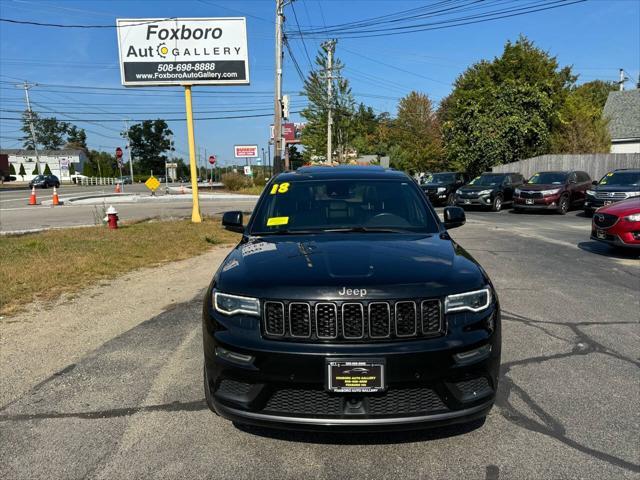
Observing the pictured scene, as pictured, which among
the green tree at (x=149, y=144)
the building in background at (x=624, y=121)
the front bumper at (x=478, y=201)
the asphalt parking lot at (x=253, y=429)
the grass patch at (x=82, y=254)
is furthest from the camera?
the green tree at (x=149, y=144)

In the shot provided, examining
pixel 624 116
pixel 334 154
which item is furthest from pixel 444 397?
pixel 334 154

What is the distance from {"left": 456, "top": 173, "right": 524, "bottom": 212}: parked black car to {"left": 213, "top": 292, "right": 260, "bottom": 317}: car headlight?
19293 millimetres

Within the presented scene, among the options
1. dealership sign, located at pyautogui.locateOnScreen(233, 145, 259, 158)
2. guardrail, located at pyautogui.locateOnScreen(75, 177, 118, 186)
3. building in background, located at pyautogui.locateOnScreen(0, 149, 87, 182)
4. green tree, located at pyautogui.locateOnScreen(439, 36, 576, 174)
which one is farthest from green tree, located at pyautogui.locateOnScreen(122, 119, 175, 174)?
green tree, located at pyautogui.locateOnScreen(439, 36, 576, 174)

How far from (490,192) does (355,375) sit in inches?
767

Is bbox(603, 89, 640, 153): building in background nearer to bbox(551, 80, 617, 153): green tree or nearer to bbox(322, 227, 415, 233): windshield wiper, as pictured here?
bbox(551, 80, 617, 153): green tree

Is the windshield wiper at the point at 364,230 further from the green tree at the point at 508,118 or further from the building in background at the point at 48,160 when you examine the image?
the building in background at the point at 48,160

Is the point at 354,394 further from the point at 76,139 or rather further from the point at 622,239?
the point at 76,139

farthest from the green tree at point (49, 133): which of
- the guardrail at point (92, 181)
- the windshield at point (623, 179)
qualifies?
the windshield at point (623, 179)

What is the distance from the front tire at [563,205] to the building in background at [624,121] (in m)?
23.4

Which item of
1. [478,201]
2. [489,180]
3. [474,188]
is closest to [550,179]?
[489,180]

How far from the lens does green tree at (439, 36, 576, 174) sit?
3053 centimetres

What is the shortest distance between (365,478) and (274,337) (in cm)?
91

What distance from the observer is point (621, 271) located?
26.0 feet

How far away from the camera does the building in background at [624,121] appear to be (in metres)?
38.1
